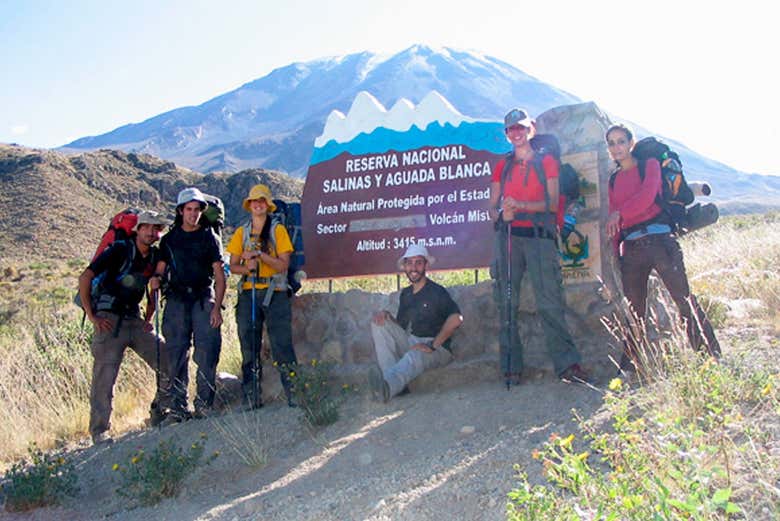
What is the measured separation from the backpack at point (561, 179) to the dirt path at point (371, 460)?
1200 mm

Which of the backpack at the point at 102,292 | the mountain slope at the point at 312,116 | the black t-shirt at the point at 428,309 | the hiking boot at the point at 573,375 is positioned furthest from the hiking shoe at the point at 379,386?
the mountain slope at the point at 312,116

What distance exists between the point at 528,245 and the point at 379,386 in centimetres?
151

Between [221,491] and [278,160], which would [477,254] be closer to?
[221,491]

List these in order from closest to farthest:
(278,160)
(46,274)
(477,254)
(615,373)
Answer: (615,373) → (477,254) → (46,274) → (278,160)

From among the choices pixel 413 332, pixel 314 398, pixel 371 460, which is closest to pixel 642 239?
pixel 413 332

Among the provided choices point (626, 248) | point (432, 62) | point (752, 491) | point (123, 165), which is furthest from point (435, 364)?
point (432, 62)

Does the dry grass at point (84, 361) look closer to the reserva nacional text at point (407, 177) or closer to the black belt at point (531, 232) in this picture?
the black belt at point (531, 232)

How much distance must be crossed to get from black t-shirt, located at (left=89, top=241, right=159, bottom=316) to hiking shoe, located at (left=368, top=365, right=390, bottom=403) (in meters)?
2.08

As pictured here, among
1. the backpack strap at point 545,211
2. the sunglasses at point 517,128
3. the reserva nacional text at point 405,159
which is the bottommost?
the backpack strap at point 545,211

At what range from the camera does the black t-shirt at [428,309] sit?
5.81 m

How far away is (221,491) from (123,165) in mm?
42283

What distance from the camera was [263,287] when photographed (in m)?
6.05

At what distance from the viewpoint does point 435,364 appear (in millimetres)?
5812

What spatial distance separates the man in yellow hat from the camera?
5996 millimetres
